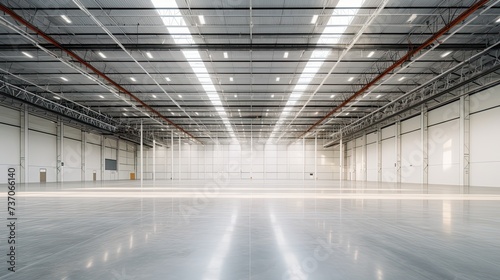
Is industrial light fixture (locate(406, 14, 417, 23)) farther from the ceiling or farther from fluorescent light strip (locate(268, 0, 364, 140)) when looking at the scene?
fluorescent light strip (locate(268, 0, 364, 140))

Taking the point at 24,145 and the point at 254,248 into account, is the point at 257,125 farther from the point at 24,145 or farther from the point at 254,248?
the point at 254,248

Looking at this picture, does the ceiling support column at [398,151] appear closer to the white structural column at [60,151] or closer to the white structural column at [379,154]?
the white structural column at [379,154]

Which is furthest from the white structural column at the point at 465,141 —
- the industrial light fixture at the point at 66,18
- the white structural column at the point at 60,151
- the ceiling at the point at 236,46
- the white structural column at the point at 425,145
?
the white structural column at the point at 60,151

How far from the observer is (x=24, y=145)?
32344 millimetres

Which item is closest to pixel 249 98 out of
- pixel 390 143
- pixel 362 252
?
pixel 390 143

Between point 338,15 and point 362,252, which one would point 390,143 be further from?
point 362,252

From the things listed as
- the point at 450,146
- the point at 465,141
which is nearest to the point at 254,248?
the point at 465,141

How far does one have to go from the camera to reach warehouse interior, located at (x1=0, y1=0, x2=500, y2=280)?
459 cm

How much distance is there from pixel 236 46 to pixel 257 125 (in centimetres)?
3060

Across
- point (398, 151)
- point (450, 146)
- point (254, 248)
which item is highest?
point (450, 146)

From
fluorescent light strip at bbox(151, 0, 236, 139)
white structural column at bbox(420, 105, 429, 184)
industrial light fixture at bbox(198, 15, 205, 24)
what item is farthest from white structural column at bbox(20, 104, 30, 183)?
white structural column at bbox(420, 105, 429, 184)

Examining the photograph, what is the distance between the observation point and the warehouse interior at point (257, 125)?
4.59 m

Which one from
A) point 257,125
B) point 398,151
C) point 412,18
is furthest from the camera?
point 257,125

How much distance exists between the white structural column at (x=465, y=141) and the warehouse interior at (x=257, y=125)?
12 cm
